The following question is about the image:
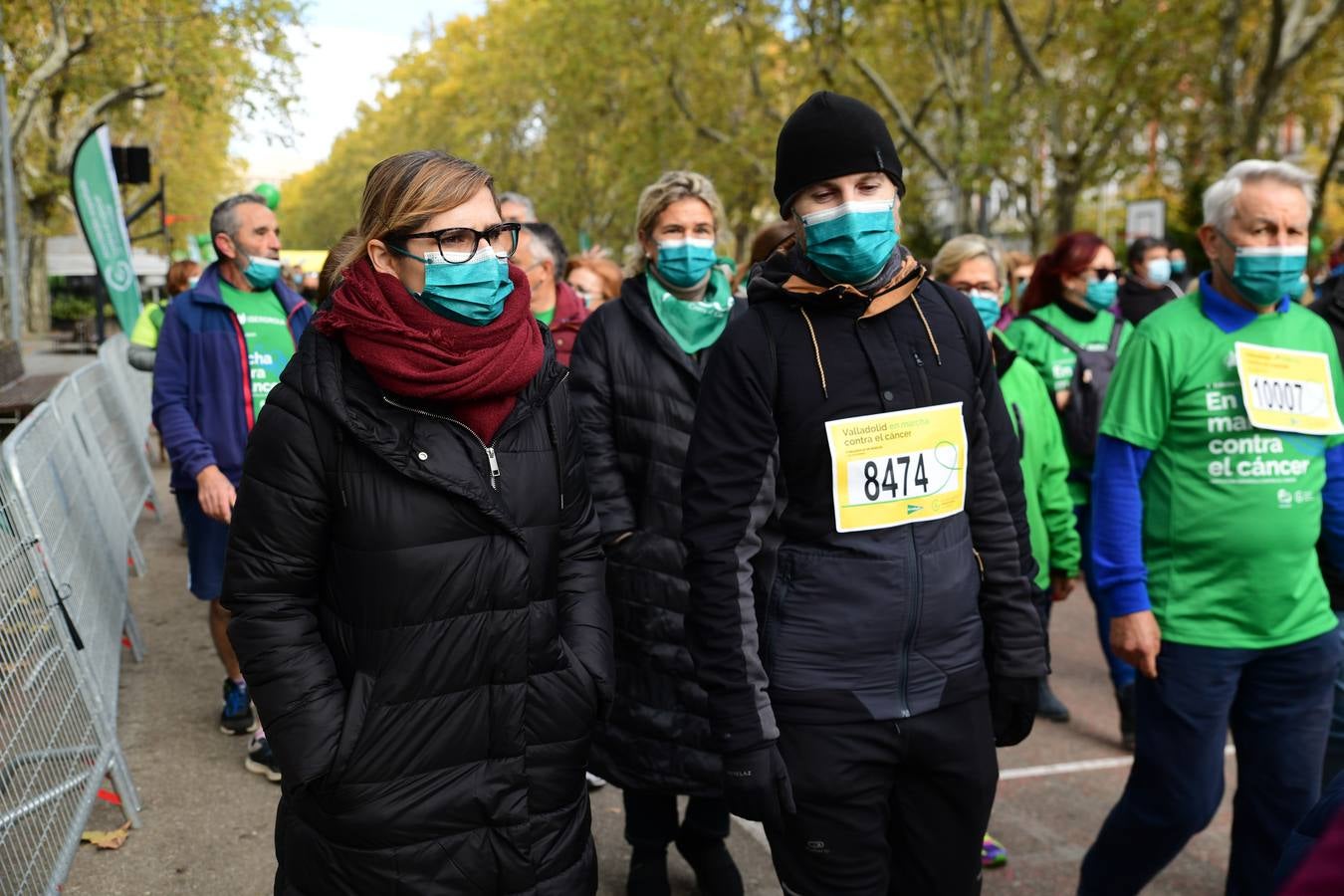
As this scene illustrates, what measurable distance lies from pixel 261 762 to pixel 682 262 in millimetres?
2447

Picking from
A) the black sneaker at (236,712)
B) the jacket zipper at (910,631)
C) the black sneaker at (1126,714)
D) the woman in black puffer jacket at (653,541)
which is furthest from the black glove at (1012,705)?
the black sneaker at (236,712)

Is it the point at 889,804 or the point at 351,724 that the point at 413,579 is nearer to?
the point at 351,724

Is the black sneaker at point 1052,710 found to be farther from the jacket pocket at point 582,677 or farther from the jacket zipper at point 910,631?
the jacket pocket at point 582,677

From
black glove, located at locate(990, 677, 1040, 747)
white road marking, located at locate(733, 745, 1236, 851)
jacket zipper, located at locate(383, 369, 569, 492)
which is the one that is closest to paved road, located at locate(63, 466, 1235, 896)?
white road marking, located at locate(733, 745, 1236, 851)

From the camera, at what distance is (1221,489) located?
127 inches

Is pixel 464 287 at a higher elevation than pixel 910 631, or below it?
higher

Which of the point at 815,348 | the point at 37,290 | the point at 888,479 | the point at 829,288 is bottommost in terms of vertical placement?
the point at 37,290

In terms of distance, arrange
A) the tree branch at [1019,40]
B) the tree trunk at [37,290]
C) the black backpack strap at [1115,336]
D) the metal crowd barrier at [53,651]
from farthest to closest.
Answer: the tree trunk at [37,290] → the tree branch at [1019,40] → the black backpack strap at [1115,336] → the metal crowd barrier at [53,651]

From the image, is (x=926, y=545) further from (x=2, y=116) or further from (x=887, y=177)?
(x=2, y=116)

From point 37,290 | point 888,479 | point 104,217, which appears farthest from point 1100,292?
point 37,290

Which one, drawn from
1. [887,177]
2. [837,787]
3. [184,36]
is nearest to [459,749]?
[837,787]

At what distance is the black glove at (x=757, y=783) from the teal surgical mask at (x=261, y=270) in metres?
3.19

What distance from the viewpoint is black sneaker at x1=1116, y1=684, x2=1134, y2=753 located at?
5.34 metres

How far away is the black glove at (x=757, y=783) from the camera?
7.80 feet
